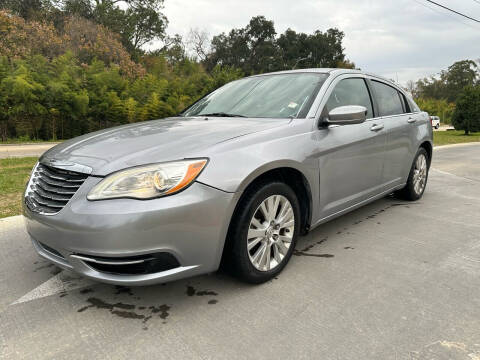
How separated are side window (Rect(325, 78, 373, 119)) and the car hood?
61 cm

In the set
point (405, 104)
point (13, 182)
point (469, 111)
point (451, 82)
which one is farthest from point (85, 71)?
point (451, 82)

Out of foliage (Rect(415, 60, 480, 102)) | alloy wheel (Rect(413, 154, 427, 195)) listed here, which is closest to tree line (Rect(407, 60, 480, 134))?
foliage (Rect(415, 60, 480, 102))

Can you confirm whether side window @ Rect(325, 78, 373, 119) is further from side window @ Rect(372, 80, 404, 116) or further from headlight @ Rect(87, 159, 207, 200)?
headlight @ Rect(87, 159, 207, 200)

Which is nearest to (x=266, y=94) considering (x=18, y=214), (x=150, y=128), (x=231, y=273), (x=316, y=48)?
(x=150, y=128)

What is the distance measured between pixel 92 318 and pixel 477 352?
6.70 ft

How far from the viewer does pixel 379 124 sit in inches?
143

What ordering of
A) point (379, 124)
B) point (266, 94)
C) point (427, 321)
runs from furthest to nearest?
point (379, 124)
point (266, 94)
point (427, 321)

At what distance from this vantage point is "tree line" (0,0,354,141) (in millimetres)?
13023

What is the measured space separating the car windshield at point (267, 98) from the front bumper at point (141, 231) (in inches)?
43.1

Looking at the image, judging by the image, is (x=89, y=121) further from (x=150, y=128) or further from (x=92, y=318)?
(x=92, y=318)

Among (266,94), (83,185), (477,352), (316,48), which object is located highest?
(316,48)

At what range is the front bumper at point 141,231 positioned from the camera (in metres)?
1.99

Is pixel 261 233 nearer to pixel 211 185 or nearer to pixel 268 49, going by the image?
pixel 211 185

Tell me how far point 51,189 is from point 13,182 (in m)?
4.04
